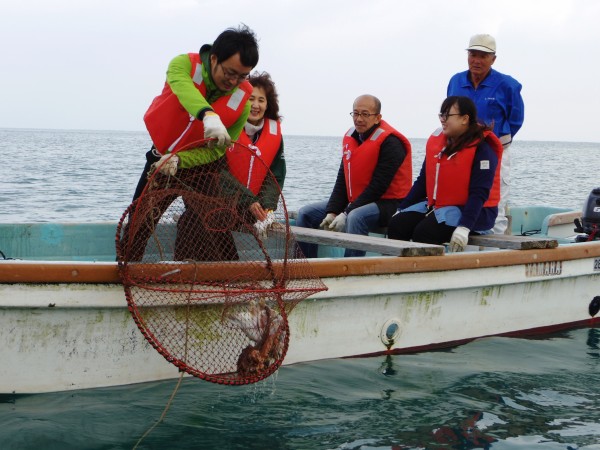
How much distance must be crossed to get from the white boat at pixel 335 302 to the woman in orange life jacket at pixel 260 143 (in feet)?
1.76

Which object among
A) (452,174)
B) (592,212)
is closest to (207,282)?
(452,174)

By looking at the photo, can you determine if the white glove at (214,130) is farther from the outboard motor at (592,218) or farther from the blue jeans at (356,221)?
the outboard motor at (592,218)

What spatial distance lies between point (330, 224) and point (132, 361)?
2572 millimetres

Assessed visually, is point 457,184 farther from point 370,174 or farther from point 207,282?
point 207,282

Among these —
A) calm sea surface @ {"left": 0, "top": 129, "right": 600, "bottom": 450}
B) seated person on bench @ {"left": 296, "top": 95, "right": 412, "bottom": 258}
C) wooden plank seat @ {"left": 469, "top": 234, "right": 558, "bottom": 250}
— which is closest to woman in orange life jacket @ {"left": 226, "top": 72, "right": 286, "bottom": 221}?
seated person on bench @ {"left": 296, "top": 95, "right": 412, "bottom": 258}

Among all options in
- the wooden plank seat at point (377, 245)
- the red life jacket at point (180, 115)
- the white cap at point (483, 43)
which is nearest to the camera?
the red life jacket at point (180, 115)

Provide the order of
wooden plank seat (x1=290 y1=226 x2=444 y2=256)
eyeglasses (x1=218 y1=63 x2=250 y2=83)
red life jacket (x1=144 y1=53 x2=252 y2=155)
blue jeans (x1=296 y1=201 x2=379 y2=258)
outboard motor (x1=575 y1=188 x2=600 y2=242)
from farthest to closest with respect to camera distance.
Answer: outboard motor (x1=575 y1=188 x2=600 y2=242)
blue jeans (x1=296 y1=201 x2=379 y2=258)
wooden plank seat (x1=290 y1=226 x2=444 y2=256)
red life jacket (x1=144 y1=53 x2=252 y2=155)
eyeglasses (x1=218 y1=63 x2=250 y2=83)

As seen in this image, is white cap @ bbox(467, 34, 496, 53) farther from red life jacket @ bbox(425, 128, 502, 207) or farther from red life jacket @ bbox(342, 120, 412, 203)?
red life jacket @ bbox(342, 120, 412, 203)

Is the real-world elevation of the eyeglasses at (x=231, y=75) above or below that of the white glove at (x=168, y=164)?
above

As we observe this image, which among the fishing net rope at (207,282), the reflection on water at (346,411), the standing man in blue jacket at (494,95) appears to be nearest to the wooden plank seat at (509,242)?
the standing man in blue jacket at (494,95)

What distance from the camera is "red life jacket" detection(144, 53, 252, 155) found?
515cm

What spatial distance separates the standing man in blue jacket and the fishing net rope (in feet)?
8.51

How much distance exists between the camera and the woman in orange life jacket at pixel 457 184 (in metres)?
6.54

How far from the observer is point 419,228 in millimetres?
6652
